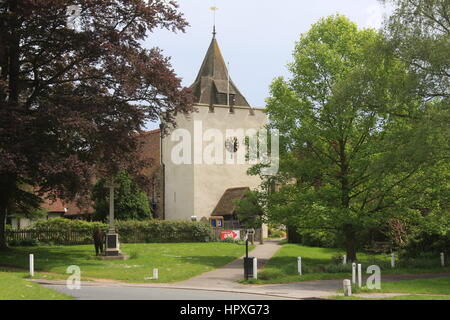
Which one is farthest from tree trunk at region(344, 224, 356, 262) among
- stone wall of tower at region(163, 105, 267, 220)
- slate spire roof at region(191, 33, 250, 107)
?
slate spire roof at region(191, 33, 250, 107)

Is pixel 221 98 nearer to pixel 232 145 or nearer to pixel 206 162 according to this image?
pixel 232 145

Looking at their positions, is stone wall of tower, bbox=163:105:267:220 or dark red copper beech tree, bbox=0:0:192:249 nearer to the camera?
dark red copper beech tree, bbox=0:0:192:249

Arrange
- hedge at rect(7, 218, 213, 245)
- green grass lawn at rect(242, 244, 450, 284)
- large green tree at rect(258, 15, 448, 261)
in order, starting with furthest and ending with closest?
hedge at rect(7, 218, 213, 245), large green tree at rect(258, 15, 448, 261), green grass lawn at rect(242, 244, 450, 284)

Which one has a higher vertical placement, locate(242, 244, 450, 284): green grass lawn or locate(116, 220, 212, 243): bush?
locate(116, 220, 212, 243): bush

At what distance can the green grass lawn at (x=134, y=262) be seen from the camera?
2451 centimetres

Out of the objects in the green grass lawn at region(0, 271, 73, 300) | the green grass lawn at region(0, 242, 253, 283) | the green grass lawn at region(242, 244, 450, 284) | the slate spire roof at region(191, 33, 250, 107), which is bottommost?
the green grass lawn at region(242, 244, 450, 284)

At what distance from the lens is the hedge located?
38.8 metres

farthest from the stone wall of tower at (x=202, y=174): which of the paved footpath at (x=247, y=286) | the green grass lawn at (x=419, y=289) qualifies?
the green grass lawn at (x=419, y=289)

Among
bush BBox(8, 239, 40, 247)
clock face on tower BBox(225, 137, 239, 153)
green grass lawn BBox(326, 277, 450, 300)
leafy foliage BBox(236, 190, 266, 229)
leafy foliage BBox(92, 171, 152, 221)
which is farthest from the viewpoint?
clock face on tower BBox(225, 137, 239, 153)

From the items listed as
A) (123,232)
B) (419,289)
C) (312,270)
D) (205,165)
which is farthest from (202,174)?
(419,289)

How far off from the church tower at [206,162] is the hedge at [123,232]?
7613 millimetres

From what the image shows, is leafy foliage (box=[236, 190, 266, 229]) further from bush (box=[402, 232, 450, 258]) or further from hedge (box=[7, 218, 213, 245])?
hedge (box=[7, 218, 213, 245])

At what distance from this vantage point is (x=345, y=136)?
28.9 meters

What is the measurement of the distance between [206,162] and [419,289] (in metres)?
33.7
